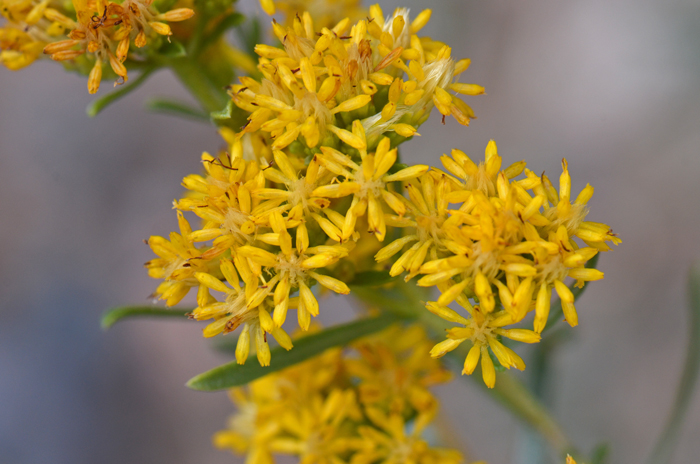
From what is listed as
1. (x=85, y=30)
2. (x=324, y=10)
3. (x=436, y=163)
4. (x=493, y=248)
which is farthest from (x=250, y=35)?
(x=436, y=163)

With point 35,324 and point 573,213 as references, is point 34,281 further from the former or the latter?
point 573,213

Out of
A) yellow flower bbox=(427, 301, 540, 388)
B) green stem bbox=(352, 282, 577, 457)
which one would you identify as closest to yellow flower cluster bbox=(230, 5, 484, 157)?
yellow flower bbox=(427, 301, 540, 388)

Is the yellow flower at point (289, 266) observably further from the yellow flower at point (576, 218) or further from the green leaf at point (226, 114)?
the yellow flower at point (576, 218)

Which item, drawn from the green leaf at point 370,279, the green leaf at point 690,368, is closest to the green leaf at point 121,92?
the green leaf at point 370,279

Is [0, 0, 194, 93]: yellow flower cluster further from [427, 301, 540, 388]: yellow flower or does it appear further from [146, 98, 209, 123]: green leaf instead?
[427, 301, 540, 388]: yellow flower

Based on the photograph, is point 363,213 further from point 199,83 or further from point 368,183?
point 199,83

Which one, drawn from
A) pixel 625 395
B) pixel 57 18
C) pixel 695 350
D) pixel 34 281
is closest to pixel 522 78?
pixel 625 395
